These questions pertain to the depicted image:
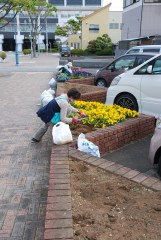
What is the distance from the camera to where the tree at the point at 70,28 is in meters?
64.2

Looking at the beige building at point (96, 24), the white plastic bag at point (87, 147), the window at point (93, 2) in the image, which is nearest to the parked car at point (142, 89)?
the white plastic bag at point (87, 147)

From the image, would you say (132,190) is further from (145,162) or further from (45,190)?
(145,162)

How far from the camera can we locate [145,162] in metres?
4.98

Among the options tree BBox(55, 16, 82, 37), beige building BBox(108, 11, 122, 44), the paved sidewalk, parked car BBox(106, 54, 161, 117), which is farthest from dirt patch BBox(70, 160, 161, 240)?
tree BBox(55, 16, 82, 37)

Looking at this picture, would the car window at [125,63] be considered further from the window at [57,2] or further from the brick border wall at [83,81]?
the window at [57,2]

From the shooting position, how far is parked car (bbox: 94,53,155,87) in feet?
34.4

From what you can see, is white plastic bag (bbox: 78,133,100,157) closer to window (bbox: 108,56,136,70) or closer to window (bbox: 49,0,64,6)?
window (bbox: 108,56,136,70)

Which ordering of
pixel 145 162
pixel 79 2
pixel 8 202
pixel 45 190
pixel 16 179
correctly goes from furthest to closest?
pixel 79 2
pixel 145 162
pixel 16 179
pixel 45 190
pixel 8 202

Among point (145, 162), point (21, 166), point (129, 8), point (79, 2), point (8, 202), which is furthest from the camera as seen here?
point (79, 2)

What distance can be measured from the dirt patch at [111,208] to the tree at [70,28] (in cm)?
6417

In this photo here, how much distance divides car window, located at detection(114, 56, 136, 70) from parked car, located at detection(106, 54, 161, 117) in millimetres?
3296

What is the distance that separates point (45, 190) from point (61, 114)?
164 cm

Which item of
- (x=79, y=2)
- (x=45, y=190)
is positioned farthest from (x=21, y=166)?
(x=79, y=2)

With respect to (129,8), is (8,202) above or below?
below
